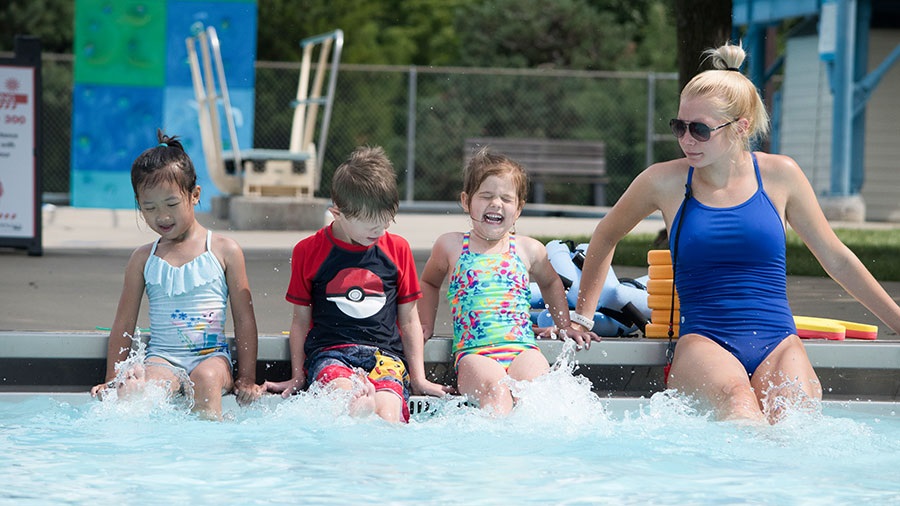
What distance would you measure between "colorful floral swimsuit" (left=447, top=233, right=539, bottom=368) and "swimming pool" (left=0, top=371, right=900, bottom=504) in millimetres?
263

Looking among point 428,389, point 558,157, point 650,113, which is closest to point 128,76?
point 558,157

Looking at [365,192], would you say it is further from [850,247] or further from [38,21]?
[38,21]

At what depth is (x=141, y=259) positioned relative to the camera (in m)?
4.80

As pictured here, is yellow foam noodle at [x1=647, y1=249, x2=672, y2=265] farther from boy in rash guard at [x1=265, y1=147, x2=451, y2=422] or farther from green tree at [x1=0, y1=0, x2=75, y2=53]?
green tree at [x1=0, y1=0, x2=75, y2=53]

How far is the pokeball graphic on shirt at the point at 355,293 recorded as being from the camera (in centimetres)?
470

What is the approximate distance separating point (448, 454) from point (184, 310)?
4.09 ft

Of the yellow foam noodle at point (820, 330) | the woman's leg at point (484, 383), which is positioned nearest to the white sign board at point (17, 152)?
the woman's leg at point (484, 383)

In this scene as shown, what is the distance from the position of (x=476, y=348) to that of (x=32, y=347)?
1845mm

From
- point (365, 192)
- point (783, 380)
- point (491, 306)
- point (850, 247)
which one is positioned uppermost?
point (365, 192)

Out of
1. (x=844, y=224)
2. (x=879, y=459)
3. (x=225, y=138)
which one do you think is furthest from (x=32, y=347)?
(x=844, y=224)

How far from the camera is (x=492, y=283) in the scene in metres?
4.90

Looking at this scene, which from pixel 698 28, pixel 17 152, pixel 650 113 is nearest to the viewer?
pixel 17 152

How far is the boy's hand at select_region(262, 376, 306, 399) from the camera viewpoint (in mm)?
4629

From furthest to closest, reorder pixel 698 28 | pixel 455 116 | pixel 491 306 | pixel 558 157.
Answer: pixel 455 116
pixel 558 157
pixel 698 28
pixel 491 306
